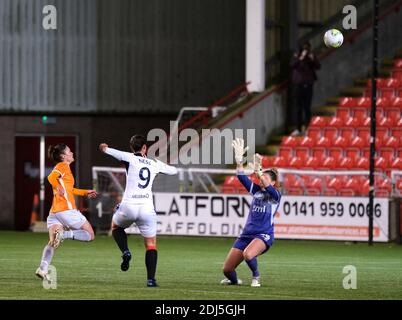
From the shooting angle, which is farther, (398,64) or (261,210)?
(398,64)

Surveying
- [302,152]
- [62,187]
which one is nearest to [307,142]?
[302,152]

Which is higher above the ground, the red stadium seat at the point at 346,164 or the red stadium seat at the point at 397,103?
the red stadium seat at the point at 397,103

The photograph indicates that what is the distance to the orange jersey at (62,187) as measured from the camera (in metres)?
18.5

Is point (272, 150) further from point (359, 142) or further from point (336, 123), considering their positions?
point (359, 142)

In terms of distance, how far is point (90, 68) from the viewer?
36.1m

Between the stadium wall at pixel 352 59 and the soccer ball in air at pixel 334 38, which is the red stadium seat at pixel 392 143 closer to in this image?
the stadium wall at pixel 352 59

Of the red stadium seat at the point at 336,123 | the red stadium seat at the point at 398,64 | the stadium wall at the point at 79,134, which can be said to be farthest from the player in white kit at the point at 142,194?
the red stadium seat at the point at 398,64

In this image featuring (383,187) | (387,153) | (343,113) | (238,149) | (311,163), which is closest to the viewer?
(238,149)

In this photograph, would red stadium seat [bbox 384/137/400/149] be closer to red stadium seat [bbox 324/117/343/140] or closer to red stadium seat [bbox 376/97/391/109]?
red stadium seat [bbox 376/97/391/109]

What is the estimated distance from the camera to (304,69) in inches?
1325

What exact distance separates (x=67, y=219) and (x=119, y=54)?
59.7ft

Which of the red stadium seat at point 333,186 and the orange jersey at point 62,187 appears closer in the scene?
the orange jersey at point 62,187
